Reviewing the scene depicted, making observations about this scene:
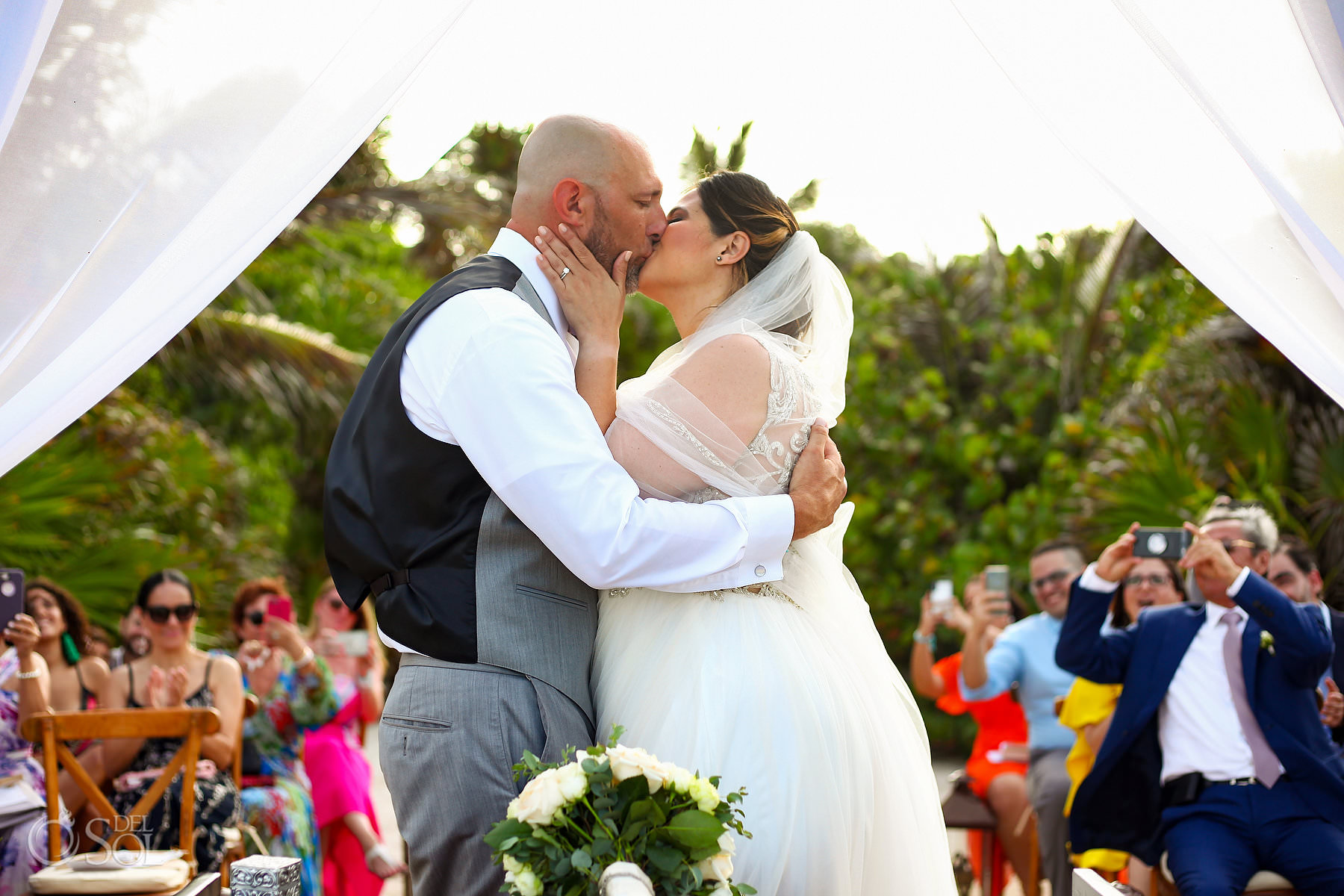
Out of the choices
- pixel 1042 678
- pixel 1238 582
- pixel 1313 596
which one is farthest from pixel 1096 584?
pixel 1042 678

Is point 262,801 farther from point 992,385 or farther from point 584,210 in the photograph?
point 992,385

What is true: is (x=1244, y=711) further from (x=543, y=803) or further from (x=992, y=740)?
(x=543, y=803)

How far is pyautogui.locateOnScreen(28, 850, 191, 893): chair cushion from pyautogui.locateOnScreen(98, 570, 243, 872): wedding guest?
1.41 meters

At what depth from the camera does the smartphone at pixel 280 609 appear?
6.42 meters

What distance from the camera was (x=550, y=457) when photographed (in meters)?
2.23

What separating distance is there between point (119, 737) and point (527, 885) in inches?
144

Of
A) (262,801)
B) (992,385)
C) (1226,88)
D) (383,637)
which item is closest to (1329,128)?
(1226,88)

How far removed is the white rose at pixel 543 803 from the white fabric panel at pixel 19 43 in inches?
59.4

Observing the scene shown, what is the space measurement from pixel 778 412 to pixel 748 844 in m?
0.91

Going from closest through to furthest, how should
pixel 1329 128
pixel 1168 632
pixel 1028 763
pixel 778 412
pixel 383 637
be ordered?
pixel 1329 128 < pixel 383 637 < pixel 778 412 < pixel 1168 632 < pixel 1028 763

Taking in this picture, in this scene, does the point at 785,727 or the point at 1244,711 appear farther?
the point at 1244,711

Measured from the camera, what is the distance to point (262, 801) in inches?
226

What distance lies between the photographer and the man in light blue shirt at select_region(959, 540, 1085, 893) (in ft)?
19.3

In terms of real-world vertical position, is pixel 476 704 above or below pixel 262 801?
above
